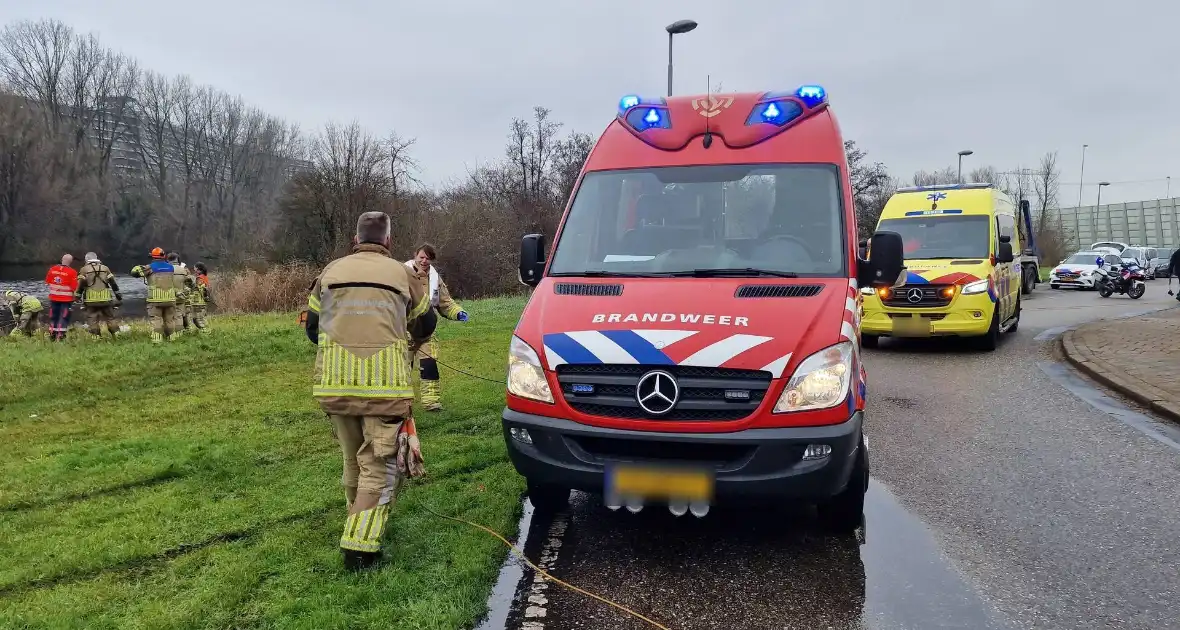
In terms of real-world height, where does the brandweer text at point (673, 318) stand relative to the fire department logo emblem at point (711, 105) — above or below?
below

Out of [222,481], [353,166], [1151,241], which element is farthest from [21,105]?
[1151,241]

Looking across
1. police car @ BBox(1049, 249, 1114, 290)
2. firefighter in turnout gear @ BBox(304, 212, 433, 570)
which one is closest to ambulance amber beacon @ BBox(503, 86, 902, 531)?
firefighter in turnout gear @ BBox(304, 212, 433, 570)

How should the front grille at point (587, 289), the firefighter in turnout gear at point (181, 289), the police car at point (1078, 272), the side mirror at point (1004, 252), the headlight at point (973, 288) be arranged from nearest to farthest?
the front grille at point (587, 289) < the headlight at point (973, 288) < the side mirror at point (1004, 252) < the firefighter in turnout gear at point (181, 289) < the police car at point (1078, 272)

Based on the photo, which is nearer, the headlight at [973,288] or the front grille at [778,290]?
the front grille at [778,290]

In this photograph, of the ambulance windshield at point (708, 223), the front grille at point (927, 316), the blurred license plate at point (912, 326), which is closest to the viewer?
the ambulance windshield at point (708, 223)

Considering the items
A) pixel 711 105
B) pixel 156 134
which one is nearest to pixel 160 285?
pixel 711 105

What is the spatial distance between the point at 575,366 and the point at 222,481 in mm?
3210

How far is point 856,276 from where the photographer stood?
4648 millimetres

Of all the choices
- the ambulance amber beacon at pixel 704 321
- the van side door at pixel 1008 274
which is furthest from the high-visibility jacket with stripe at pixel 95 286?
the van side door at pixel 1008 274

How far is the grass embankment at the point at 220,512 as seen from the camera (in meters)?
3.57

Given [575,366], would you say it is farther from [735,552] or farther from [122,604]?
[122,604]

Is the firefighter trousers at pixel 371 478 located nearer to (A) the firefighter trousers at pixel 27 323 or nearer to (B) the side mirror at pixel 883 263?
(B) the side mirror at pixel 883 263

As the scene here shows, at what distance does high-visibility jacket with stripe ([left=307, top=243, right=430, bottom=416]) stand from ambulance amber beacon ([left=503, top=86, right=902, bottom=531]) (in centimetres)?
67

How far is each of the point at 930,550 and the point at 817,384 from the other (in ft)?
4.54
